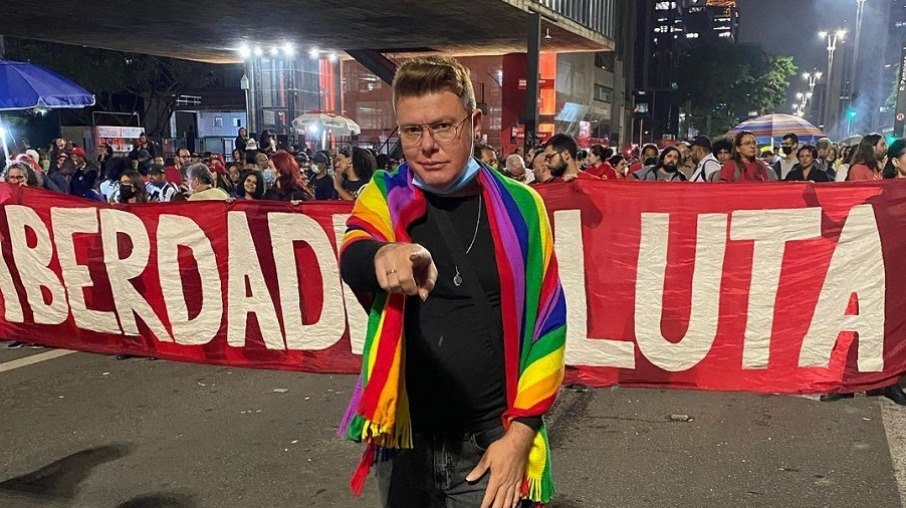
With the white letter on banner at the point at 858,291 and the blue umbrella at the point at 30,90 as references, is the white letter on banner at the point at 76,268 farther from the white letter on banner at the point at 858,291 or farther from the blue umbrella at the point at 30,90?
the white letter on banner at the point at 858,291

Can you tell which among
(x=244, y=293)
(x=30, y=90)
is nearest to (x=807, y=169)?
(x=244, y=293)

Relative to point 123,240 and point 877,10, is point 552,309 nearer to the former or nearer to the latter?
point 123,240

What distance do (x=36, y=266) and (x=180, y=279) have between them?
1647 mm

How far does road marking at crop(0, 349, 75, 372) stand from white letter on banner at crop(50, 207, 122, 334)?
1.16 ft

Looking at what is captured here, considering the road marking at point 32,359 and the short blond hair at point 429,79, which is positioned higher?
the short blond hair at point 429,79

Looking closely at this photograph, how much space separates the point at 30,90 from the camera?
1085cm

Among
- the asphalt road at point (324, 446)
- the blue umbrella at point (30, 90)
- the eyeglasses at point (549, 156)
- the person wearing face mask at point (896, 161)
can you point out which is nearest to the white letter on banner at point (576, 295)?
the asphalt road at point (324, 446)

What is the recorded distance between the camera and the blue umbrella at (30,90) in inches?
423

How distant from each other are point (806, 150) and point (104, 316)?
840cm

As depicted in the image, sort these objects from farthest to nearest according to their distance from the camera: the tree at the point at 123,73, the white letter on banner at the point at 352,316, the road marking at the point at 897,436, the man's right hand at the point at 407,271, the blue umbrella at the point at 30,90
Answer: the tree at the point at 123,73 → the blue umbrella at the point at 30,90 → the white letter on banner at the point at 352,316 → the road marking at the point at 897,436 → the man's right hand at the point at 407,271

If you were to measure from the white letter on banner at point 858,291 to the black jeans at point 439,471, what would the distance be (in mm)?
4388

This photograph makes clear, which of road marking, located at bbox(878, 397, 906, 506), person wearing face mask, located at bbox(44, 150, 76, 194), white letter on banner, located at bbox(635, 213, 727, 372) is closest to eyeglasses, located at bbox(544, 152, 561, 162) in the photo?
white letter on banner, located at bbox(635, 213, 727, 372)

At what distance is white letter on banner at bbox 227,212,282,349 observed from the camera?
640cm

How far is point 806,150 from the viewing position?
927cm
